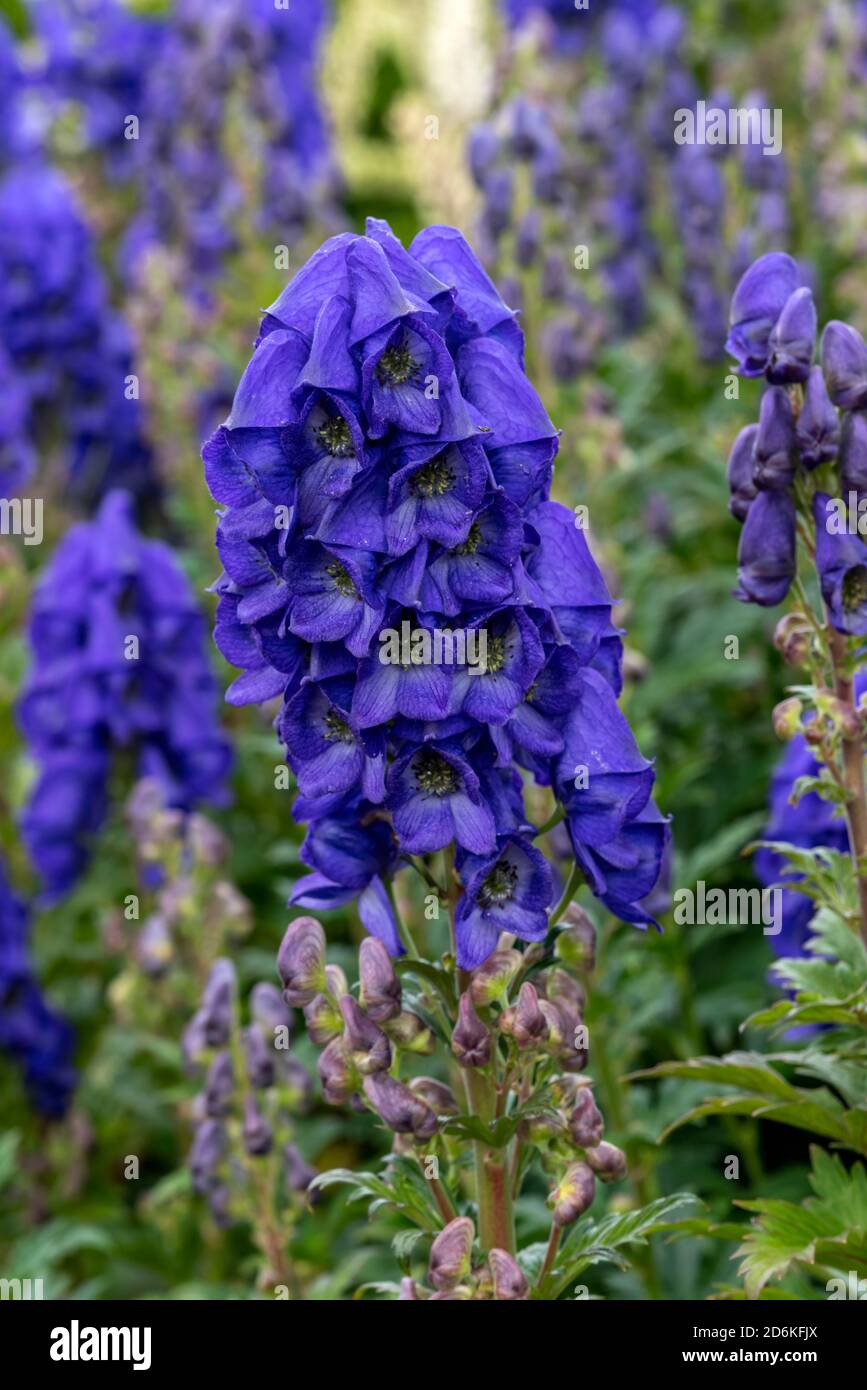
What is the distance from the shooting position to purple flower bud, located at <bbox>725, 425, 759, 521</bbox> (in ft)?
7.35

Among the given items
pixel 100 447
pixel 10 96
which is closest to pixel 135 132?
pixel 100 447

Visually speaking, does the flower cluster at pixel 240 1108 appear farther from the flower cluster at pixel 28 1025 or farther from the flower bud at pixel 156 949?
the flower cluster at pixel 28 1025

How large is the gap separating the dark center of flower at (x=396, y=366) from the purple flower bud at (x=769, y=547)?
0.58 metres

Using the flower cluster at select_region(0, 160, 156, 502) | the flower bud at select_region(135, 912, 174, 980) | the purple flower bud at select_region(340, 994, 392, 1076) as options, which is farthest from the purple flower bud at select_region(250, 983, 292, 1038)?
the flower cluster at select_region(0, 160, 156, 502)

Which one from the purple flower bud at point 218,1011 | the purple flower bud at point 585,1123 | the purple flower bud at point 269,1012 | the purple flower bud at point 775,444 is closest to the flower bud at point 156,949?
the purple flower bud at point 269,1012

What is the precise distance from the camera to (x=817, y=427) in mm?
2145

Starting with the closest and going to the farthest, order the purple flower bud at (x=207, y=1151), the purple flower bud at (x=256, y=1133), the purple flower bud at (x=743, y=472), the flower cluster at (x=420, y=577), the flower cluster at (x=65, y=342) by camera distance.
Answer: the flower cluster at (x=420, y=577) < the purple flower bud at (x=743, y=472) < the purple flower bud at (x=256, y=1133) < the purple flower bud at (x=207, y=1151) < the flower cluster at (x=65, y=342)

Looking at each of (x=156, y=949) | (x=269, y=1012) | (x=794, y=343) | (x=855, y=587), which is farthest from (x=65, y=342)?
(x=855, y=587)

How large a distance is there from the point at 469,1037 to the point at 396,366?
0.71m

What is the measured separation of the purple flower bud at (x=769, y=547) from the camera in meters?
2.20

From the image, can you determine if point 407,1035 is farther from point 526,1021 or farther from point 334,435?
point 334,435

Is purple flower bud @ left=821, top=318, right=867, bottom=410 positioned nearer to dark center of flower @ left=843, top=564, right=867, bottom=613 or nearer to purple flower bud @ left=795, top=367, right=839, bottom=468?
purple flower bud @ left=795, top=367, right=839, bottom=468

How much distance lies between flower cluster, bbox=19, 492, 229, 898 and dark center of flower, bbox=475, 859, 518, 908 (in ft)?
6.89

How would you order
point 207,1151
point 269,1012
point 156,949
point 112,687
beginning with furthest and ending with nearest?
point 112,687
point 156,949
point 269,1012
point 207,1151
